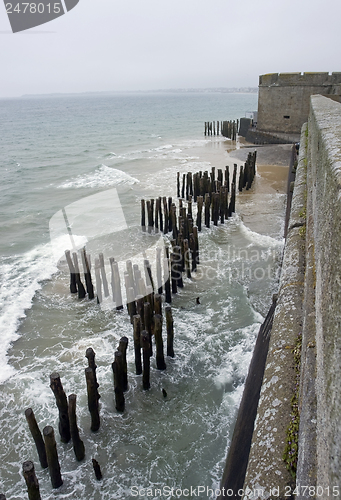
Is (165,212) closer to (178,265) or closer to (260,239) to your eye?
(260,239)

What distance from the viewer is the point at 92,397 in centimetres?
475

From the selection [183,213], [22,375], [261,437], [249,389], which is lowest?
[22,375]

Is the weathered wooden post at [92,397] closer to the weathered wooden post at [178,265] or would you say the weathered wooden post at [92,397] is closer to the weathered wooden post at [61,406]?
the weathered wooden post at [61,406]

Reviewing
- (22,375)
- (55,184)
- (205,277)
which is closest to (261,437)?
(22,375)

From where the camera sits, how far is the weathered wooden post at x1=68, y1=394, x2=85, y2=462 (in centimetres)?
436

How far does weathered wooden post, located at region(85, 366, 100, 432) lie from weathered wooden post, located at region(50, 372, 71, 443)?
12.7 inches

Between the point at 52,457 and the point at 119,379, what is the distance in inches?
51.7

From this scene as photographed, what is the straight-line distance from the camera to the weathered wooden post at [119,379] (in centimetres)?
505

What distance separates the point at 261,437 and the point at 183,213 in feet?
27.7

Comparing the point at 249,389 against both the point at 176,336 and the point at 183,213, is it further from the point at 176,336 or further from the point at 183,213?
the point at 183,213

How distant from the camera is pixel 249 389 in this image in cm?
460

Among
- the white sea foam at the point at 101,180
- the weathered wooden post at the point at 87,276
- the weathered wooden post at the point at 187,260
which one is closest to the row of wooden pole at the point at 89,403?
the weathered wooden post at the point at 87,276

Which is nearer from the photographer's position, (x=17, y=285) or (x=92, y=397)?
(x=92, y=397)

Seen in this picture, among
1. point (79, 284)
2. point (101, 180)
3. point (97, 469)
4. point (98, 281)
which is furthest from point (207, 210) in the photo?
point (101, 180)
